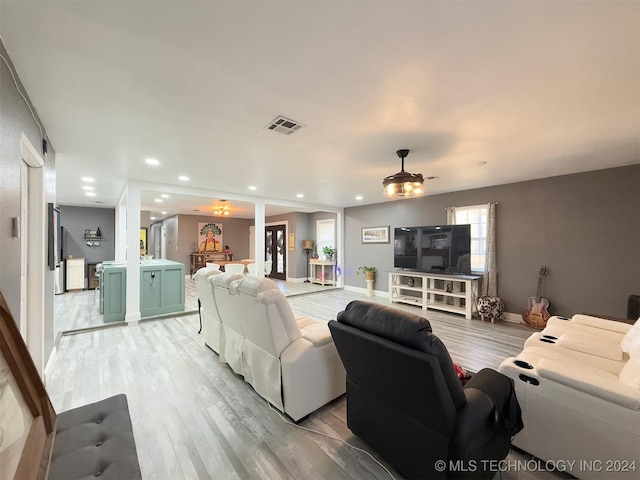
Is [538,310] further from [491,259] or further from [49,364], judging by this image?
[49,364]

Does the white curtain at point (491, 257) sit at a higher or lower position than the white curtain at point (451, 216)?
lower

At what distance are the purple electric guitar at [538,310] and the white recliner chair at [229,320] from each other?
4.52 metres

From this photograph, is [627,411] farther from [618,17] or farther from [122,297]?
[122,297]

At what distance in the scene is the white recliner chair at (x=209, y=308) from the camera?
298 centimetres

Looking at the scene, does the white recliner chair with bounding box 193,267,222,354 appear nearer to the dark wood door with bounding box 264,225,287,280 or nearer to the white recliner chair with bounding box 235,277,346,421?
the white recliner chair with bounding box 235,277,346,421

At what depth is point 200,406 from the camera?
2.18 m

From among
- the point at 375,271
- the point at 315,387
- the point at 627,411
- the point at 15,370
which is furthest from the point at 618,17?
the point at 375,271

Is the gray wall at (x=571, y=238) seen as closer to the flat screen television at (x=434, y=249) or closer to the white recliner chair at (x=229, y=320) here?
the flat screen television at (x=434, y=249)

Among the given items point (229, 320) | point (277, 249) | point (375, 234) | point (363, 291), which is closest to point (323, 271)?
point (363, 291)

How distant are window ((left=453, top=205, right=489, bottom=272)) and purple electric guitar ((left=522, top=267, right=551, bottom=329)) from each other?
93 cm

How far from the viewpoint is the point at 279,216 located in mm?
9812

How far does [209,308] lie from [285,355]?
156cm

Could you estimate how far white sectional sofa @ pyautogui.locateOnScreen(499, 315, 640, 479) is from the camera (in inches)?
53.1

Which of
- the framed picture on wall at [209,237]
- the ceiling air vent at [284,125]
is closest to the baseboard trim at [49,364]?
the ceiling air vent at [284,125]
